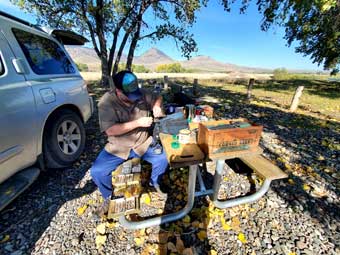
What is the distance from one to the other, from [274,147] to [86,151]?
382 cm

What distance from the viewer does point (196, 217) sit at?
207 centimetres

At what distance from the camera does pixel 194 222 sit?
2.02 m

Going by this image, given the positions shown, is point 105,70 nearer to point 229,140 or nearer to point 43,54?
point 43,54

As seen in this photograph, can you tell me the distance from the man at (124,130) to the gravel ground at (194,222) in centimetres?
35

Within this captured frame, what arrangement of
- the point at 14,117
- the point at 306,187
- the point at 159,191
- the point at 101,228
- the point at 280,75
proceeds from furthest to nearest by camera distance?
the point at 280,75
the point at 306,187
the point at 159,191
the point at 101,228
the point at 14,117

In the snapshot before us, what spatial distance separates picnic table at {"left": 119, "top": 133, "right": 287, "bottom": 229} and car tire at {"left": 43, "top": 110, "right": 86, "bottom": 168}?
57.3 inches

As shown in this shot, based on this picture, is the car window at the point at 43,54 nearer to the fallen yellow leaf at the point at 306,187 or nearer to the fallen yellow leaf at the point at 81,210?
the fallen yellow leaf at the point at 81,210

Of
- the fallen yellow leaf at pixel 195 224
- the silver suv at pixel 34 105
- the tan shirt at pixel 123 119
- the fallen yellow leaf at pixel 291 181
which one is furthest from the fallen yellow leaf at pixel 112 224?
the fallen yellow leaf at pixel 291 181

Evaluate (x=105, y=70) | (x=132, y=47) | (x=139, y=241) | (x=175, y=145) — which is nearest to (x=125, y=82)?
(x=175, y=145)

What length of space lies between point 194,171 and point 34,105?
200 cm

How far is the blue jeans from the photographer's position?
2053mm

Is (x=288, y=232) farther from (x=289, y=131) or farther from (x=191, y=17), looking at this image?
(x=191, y=17)

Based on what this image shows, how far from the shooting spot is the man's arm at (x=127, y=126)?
6.61 feet

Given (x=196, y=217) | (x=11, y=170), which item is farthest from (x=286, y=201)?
(x=11, y=170)
